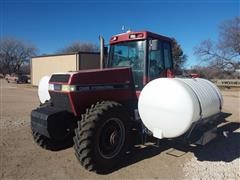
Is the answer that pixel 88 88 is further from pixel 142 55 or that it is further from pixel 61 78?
pixel 142 55

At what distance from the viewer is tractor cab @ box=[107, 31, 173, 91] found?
241 inches

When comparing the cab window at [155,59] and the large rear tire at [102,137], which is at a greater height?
the cab window at [155,59]

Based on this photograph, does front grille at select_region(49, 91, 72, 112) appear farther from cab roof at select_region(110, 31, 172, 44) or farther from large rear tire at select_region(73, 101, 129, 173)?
cab roof at select_region(110, 31, 172, 44)

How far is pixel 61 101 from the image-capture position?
558 centimetres

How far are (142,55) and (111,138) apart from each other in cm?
209

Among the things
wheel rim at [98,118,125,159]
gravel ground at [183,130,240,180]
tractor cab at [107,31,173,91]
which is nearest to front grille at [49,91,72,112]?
wheel rim at [98,118,125,159]

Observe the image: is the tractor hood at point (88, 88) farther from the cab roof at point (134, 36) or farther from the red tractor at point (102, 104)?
the cab roof at point (134, 36)

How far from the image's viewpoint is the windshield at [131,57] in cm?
620

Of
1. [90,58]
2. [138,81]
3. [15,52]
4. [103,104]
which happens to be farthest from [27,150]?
[15,52]

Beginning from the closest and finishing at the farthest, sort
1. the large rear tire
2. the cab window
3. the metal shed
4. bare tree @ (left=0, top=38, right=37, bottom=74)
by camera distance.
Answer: the large rear tire, the cab window, the metal shed, bare tree @ (left=0, top=38, right=37, bottom=74)

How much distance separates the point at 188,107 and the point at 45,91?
4.54m

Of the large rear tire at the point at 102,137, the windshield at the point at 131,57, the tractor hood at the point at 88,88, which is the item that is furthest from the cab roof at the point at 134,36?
the large rear tire at the point at 102,137

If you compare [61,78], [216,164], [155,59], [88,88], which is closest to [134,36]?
[155,59]

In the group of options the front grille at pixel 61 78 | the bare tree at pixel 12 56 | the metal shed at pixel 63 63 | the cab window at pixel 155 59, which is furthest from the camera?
the bare tree at pixel 12 56
